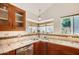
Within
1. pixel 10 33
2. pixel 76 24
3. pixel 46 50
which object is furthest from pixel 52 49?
pixel 10 33

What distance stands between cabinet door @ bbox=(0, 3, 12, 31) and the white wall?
1.82 ft

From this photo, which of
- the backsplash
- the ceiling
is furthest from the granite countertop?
the ceiling

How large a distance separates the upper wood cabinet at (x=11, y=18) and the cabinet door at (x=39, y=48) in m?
0.34

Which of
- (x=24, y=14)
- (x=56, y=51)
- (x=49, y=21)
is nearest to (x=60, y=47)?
(x=56, y=51)

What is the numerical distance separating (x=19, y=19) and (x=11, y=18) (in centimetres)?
13

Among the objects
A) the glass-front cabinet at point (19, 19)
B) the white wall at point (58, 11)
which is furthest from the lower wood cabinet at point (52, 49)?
the glass-front cabinet at point (19, 19)

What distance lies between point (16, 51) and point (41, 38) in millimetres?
433

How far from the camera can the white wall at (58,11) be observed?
5.90 feet

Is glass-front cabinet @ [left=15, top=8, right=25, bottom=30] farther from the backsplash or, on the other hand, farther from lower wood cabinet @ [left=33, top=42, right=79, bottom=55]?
lower wood cabinet @ [left=33, top=42, right=79, bottom=55]

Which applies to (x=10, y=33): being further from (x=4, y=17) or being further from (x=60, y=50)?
(x=60, y=50)

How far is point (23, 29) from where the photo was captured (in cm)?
186

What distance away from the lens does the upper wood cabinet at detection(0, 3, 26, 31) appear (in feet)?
5.76

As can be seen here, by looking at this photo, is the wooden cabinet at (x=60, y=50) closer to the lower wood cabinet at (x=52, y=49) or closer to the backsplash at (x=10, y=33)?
the lower wood cabinet at (x=52, y=49)

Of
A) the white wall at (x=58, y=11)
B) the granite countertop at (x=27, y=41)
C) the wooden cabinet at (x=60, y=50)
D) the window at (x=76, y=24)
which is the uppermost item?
the white wall at (x=58, y=11)
